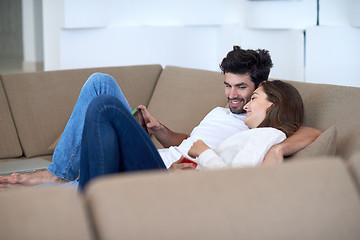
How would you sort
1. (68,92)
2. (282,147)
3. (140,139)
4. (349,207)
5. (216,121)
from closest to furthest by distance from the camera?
(349,207) < (140,139) < (282,147) < (216,121) < (68,92)

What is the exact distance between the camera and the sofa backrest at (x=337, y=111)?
198 centimetres

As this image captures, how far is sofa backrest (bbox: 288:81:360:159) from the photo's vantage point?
1.98 meters

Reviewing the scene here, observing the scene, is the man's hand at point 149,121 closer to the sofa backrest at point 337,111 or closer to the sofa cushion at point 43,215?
the sofa backrest at point 337,111

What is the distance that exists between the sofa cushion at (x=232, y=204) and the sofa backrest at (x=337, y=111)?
1.01 m

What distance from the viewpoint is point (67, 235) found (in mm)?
844

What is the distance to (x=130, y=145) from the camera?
1644 mm

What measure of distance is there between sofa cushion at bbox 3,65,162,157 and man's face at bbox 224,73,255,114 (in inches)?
40.2

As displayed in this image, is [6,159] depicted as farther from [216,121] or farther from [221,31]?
[221,31]

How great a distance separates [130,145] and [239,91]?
94cm

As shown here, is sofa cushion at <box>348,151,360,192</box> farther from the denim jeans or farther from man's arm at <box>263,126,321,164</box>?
the denim jeans

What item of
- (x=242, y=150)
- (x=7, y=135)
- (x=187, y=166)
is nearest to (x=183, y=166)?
(x=187, y=166)

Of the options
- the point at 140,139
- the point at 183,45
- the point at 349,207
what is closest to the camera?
the point at 349,207

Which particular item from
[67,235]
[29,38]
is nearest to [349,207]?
[67,235]

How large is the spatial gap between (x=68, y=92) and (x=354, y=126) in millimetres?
1679
